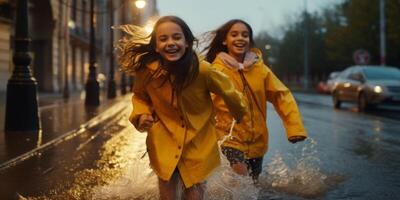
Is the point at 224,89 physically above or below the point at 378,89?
above

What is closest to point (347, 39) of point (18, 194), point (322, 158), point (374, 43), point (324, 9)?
point (374, 43)

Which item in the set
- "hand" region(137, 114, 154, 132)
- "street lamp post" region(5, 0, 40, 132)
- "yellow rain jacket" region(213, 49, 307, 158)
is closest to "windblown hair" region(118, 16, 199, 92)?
"hand" region(137, 114, 154, 132)

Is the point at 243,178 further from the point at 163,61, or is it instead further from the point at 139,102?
the point at 163,61

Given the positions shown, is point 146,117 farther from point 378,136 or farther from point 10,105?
point 378,136

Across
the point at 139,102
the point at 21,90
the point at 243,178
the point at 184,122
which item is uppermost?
the point at 139,102

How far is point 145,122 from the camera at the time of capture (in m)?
3.91

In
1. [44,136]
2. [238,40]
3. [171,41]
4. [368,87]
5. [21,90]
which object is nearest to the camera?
[171,41]

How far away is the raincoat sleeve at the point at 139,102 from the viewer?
4.01m

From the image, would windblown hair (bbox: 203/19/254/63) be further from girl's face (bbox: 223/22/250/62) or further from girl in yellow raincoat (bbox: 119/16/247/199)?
girl in yellow raincoat (bbox: 119/16/247/199)

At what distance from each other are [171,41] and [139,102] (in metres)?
0.47

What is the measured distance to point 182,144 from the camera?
12.9 feet

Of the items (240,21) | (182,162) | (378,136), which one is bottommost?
(378,136)

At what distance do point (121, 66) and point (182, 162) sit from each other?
2.78 ft

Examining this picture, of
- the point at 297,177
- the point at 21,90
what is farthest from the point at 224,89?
the point at 21,90
